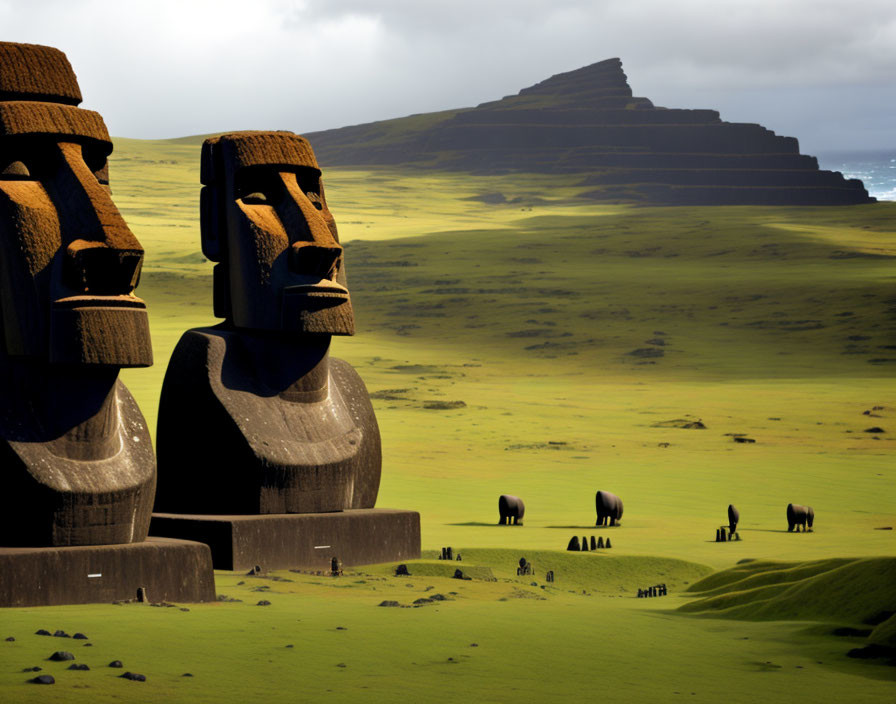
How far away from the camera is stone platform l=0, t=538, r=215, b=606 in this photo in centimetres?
1219

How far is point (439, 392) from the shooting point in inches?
1766

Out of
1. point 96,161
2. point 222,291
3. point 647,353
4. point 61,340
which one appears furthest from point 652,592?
point 647,353

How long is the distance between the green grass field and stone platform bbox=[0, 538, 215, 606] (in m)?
0.42

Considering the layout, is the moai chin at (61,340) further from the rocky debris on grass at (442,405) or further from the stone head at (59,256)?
the rocky debris on grass at (442,405)

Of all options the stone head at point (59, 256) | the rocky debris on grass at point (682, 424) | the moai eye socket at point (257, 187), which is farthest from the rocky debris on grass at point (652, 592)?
the rocky debris on grass at point (682, 424)

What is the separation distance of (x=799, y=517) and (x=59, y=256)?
40.6ft

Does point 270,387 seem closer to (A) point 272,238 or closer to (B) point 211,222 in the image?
(A) point 272,238

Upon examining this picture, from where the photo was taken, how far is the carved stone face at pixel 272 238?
1692cm

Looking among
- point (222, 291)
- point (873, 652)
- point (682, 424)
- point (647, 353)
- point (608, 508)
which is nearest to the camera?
point (873, 652)

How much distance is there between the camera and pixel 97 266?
506 inches

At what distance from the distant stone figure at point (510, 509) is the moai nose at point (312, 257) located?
584 cm

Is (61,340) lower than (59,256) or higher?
lower

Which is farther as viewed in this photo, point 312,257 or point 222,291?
point 222,291

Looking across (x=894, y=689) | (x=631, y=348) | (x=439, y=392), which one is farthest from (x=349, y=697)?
(x=631, y=348)
